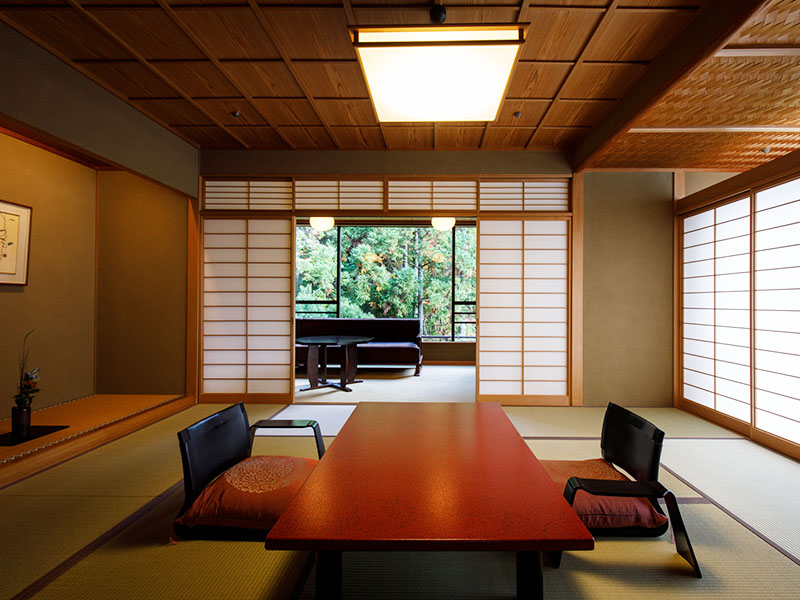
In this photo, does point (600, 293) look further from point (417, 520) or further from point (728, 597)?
point (417, 520)

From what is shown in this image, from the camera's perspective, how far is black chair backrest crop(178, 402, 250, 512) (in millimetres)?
1599

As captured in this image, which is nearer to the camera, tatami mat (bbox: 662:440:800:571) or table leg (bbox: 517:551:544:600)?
table leg (bbox: 517:551:544:600)

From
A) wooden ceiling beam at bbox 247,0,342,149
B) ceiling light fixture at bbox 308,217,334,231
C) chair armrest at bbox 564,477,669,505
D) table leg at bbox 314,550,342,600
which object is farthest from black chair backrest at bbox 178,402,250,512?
ceiling light fixture at bbox 308,217,334,231

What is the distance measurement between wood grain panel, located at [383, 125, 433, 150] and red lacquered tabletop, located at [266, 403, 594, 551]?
3008mm

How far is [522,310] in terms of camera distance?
14.1 ft

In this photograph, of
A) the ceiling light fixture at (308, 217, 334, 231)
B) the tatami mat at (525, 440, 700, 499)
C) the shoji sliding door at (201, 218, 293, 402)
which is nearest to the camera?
the tatami mat at (525, 440, 700, 499)

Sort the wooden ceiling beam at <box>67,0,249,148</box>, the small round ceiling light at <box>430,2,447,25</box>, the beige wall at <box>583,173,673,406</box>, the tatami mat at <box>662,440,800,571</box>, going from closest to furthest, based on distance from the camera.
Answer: the tatami mat at <box>662,440,800,571</box>
the small round ceiling light at <box>430,2,447,25</box>
the wooden ceiling beam at <box>67,0,249,148</box>
the beige wall at <box>583,173,673,406</box>

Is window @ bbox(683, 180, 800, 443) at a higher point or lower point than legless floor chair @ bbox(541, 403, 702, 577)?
higher

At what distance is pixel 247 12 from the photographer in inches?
89.0

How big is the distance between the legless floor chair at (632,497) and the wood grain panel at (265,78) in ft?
10.4

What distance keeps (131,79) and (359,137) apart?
1954mm

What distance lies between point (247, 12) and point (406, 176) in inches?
90.9

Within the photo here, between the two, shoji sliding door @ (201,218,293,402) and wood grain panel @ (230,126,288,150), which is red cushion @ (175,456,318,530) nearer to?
shoji sliding door @ (201,218,293,402)

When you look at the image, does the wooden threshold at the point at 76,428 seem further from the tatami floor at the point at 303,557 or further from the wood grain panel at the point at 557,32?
the wood grain panel at the point at 557,32
